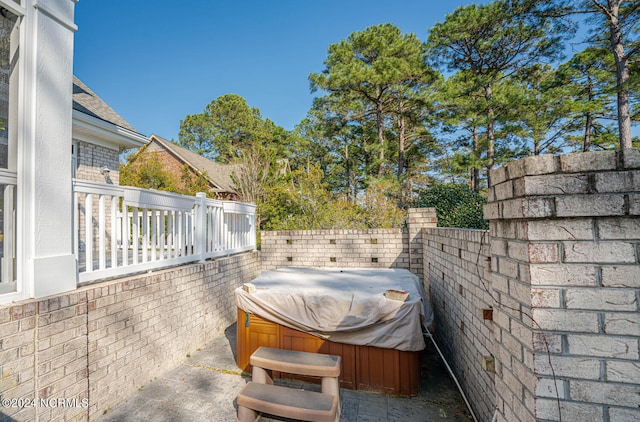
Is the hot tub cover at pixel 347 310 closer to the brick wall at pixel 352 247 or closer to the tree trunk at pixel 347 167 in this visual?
the brick wall at pixel 352 247

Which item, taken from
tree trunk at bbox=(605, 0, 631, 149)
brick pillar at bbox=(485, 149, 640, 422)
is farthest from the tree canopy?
brick pillar at bbox=(485, 149, 640, 422)

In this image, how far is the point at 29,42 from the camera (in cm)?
235

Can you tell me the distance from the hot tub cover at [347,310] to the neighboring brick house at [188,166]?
12.3 metres

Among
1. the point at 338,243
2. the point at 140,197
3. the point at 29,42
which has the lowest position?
the point at 338,243

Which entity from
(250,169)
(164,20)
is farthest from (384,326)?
(164,20)

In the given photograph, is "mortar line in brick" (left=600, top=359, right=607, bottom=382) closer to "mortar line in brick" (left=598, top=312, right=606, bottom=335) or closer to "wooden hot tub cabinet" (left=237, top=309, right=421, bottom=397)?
"mortar line in brick" (left=598, top=312, right=606, bottom=335)

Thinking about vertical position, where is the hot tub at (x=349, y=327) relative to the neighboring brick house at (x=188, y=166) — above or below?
below

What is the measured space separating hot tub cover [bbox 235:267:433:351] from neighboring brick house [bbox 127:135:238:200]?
1229cm

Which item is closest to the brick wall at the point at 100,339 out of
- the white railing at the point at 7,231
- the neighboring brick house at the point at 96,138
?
the white railing at the point at 7,231

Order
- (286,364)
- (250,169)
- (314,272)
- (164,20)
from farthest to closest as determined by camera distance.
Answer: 1. (250,169)
2. (164,20)
3. (314,272)
4. (286,364)

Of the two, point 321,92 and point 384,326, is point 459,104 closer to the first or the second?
point 321,92

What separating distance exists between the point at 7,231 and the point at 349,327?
326cm

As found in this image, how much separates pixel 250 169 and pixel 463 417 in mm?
10718

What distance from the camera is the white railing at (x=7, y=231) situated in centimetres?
221
